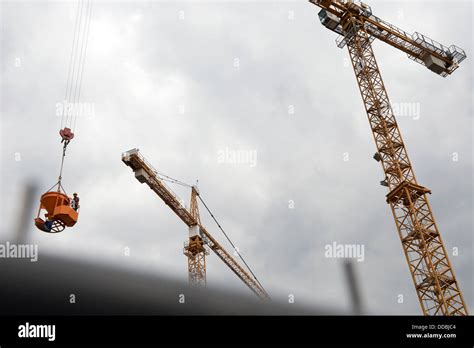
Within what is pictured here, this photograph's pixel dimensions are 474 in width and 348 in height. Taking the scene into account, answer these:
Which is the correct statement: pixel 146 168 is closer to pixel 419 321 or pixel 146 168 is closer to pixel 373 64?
pixel 373 64

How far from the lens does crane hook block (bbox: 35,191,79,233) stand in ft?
55.5

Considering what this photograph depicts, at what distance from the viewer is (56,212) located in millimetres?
16812

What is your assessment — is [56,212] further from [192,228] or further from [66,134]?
[192,228]

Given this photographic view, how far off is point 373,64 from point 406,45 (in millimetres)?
4524

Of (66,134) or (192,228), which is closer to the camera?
(66,134)

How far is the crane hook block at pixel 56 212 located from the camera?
16906mm

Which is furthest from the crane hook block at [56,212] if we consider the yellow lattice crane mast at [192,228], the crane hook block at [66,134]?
the yellow lattice crane mast at [192,228]

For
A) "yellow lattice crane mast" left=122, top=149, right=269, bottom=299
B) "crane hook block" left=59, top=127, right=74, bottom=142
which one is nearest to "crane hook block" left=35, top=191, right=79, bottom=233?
"crane hook block" left=59, top=127, right=74, bottom=142

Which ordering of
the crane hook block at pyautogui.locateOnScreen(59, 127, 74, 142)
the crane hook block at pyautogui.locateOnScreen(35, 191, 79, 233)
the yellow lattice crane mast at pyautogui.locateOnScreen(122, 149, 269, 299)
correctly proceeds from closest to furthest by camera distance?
the crane hook block at pyautogui.locateOnScreen(35, 191, 79, 233) < the crane hook block at pyautogui.locateOnScreen(59, 127, 74, 142) < the yellow lattice crane mast at pyautogui.locateOnScreen(122, 149, 269, 299)

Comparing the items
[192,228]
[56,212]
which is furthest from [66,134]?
[192,228]

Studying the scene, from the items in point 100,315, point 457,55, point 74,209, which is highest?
point 457,55

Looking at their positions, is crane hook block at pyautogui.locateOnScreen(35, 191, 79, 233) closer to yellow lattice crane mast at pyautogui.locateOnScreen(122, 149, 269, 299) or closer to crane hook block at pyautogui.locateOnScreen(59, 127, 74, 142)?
crane hook block at pyautogui.locateOnScreen(59, 127, 74, 142)

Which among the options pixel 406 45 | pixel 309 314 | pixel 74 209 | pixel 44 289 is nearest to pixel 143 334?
pixel 44 289

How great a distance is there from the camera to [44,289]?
8.17 metres
